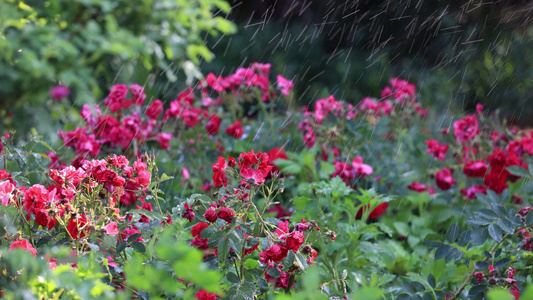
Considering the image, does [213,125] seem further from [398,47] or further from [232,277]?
[398,47]

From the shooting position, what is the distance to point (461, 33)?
5.92 m

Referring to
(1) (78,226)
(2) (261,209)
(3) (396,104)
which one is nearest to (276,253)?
(1) (78,226)

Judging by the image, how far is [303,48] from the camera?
246 inches

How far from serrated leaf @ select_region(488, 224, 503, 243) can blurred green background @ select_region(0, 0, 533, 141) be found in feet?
11.9

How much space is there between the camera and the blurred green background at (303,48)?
4.70 metres

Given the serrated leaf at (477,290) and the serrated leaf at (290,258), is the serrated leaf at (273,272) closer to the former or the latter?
the serrated leaf at (290,258)

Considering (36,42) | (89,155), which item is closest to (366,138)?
(89,155)

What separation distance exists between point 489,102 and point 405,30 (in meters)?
1.15

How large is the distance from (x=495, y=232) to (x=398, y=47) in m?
5.00

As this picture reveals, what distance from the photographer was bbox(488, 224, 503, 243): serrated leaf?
136 centimetres

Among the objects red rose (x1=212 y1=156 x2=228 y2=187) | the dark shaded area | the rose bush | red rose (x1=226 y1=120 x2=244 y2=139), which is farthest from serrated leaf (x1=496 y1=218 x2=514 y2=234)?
the dark shaded area

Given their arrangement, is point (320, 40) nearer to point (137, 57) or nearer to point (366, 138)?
point (137, 57)

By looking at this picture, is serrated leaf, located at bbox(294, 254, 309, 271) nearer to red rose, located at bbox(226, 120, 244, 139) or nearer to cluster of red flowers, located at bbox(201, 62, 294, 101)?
red rose, located at bbox(226, 120, 244, 139)

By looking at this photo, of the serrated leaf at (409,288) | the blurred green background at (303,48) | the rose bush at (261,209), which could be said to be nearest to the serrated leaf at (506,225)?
the rose bush at (261,209)
